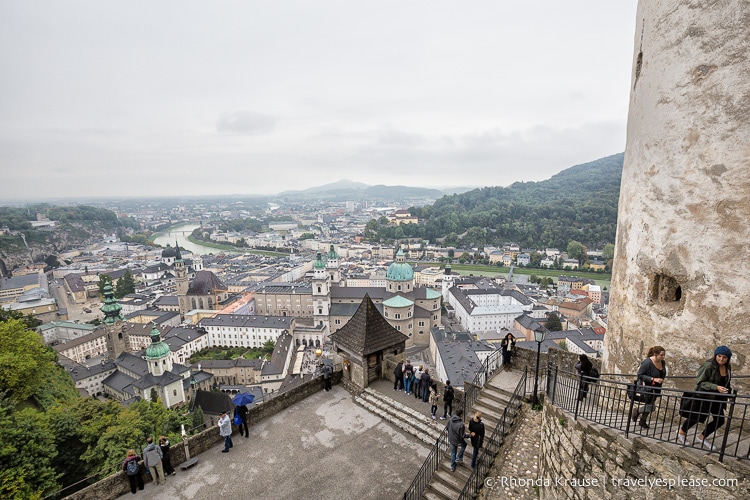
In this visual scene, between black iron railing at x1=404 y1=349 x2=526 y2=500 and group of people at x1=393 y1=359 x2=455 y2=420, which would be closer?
black iron railing at x1=404 y1=349 x2=526 y2=500

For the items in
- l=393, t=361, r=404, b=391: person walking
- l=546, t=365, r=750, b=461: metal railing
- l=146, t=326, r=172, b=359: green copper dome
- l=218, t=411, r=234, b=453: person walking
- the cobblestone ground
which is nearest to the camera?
l=546, t=365, r=750, b=461: metal railing

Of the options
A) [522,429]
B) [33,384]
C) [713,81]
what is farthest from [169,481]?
[33,384]

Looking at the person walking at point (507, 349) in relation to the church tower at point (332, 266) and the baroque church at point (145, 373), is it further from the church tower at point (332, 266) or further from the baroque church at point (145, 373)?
the church tower at point (332, 266)

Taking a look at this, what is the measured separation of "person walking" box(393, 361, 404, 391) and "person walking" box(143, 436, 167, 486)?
680cm

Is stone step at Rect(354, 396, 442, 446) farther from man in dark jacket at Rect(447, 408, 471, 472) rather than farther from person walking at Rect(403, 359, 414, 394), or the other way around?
man in dark jacket at Rect(447, 408, 471, 472)

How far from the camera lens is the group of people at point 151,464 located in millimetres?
8672

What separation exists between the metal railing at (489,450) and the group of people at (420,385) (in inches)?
75.0

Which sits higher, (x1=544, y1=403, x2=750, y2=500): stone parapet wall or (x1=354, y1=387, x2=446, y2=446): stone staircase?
(x1=544, y1=403, x2=750, y2=500): stone parapet wall

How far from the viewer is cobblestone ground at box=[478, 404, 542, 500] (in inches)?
293

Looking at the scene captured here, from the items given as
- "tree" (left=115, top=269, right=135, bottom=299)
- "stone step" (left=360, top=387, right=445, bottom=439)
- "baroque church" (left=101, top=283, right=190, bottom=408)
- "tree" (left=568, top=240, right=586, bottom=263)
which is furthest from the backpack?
"tree" (left=568, top=240, right=586, bottom=263)

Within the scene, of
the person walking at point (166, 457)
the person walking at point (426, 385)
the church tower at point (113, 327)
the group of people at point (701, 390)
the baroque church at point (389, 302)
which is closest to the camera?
the group of people at point (701, 390)

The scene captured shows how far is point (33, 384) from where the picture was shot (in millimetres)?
19859

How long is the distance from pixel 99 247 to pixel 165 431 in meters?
179

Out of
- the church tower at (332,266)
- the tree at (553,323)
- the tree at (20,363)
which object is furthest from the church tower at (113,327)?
the tree at (553,323)
